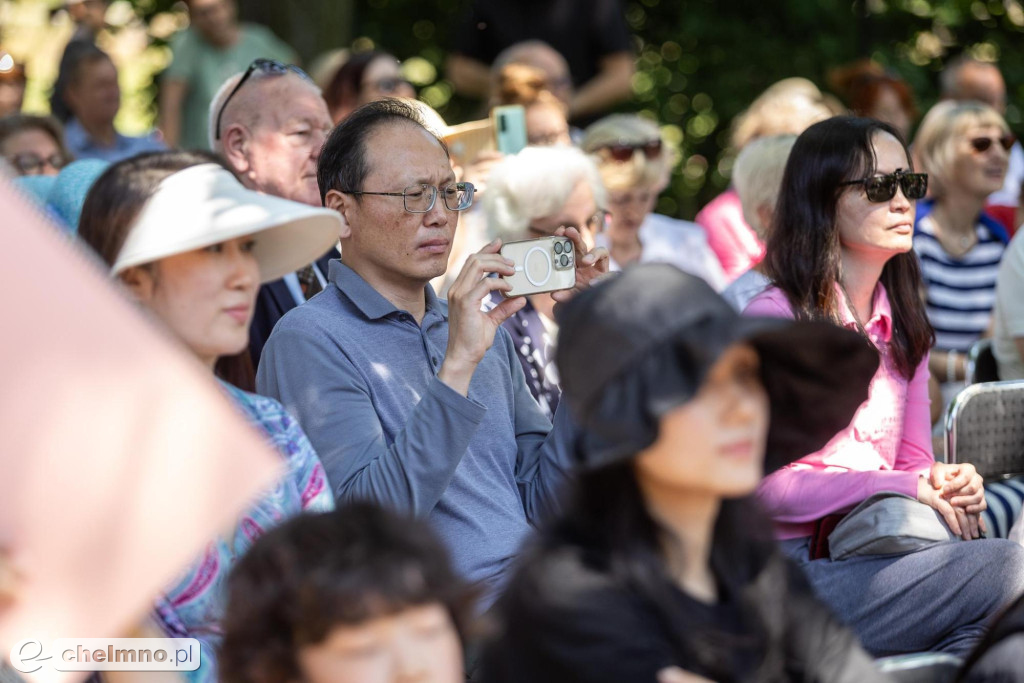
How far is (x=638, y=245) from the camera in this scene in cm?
578

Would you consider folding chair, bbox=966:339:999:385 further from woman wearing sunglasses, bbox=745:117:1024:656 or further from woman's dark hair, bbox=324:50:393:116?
woman's dark hair, bbox=324:50:393:116

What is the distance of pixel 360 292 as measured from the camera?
3.20m

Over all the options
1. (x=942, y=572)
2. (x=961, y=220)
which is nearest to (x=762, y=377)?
(x=942, y=572)

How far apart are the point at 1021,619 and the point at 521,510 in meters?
1.28

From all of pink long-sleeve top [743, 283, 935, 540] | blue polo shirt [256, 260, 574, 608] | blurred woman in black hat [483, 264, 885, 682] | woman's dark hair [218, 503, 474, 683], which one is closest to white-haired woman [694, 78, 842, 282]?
pink long-sleeve top [743, 283, 935, 540]

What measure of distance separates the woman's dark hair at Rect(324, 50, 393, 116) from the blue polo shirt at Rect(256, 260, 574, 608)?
121 inches

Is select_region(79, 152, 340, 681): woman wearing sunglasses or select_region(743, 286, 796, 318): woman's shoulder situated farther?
select_region(743, 286, 796, 318): woman's shoulder

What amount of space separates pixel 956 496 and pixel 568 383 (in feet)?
5.94

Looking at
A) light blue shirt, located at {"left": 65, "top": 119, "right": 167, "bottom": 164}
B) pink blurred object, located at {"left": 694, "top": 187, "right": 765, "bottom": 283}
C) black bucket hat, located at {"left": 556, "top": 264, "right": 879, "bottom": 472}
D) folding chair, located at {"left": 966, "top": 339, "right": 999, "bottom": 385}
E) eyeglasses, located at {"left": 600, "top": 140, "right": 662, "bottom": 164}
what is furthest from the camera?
light blue shirt, located at {"left": 65, "top": 119, "right": 167, "bottom": 164}

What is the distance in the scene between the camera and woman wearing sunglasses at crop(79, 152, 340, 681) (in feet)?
7.65

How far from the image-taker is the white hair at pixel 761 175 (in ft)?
16.3

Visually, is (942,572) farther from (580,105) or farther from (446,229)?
(580,105)

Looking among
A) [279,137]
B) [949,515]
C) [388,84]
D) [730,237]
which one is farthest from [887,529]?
[388,84]

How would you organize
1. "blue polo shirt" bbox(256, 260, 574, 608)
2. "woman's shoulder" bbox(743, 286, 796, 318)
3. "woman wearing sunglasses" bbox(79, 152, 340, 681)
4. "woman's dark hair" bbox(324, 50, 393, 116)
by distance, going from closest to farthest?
1. "woman wearing sunglasses" bbox(79, 152, 340, 681)
2. "blue polo shirt" bbox(256, 260, 574, 608)
3. "woman's shoulder" bbox(743, 286, 796, 318)
4. "woman's dark hair" bbox(324, 50, 393, 116)
